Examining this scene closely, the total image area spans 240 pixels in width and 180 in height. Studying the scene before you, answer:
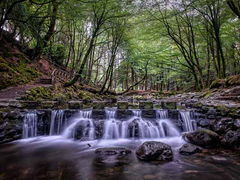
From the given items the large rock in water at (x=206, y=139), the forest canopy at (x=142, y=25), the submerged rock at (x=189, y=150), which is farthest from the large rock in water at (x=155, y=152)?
the forest canopy at (x=142, y=25)

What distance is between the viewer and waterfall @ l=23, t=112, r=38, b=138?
5.64m

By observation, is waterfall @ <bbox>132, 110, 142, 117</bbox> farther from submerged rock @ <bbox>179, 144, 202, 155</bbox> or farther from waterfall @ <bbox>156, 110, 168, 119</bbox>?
submerged rock @ <bbox>179, 144, 202, 155</bbox>

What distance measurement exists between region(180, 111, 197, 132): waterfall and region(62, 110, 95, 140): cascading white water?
13.1 ft

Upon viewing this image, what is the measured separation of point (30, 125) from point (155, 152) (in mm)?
5057

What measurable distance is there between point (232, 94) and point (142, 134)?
562 centimetres

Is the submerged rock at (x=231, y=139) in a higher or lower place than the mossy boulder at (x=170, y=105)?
lower

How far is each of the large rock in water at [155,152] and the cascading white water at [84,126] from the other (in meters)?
2.61

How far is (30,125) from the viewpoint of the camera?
5.79 metres

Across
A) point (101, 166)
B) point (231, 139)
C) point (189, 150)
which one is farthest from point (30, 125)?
point (231, 139)

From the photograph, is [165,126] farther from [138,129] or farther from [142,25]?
[142,25]

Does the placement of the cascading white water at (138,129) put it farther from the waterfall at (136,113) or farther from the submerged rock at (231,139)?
the submerged rock at (231,139)

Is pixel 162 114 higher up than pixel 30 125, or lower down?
higher up

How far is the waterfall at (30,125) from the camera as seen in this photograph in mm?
5637

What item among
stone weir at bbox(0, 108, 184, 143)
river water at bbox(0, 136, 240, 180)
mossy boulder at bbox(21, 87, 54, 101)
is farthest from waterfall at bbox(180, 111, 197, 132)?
mossy boulder at bbox(21, 87, 54, 101)
